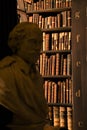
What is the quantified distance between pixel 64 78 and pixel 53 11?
0.77 m

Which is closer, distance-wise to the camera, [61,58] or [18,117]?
[18,117]

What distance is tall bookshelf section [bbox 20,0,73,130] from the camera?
349 centimetres

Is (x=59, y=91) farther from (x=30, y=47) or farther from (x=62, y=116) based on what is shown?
(x=30, y=47)

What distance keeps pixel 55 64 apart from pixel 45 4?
704 mm

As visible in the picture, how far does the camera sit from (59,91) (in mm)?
3529

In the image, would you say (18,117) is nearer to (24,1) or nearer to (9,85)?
(9,85)

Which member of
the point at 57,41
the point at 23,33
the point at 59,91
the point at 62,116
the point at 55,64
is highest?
the point at 23,33

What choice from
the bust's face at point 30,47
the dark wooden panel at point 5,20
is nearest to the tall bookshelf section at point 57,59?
the dark wooden panel at point 5,20

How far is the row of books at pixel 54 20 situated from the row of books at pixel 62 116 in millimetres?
913

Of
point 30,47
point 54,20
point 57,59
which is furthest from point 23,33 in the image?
point 54,20

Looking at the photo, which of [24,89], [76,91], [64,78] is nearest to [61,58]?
[64,78]

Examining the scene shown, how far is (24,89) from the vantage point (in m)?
1.23

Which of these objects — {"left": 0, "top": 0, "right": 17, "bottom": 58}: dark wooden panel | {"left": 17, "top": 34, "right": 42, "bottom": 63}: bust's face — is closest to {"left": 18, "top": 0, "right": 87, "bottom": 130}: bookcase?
{"left": 0, "top": 0, "right": 17, "bottom": 58}: dark wooden panel

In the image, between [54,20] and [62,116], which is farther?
[54,20]
